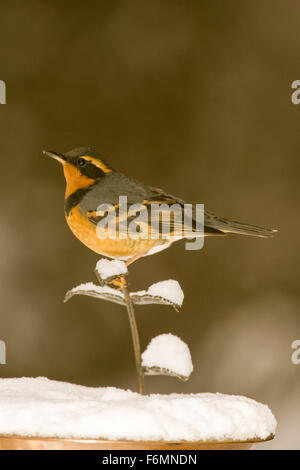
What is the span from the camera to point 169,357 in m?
0.85

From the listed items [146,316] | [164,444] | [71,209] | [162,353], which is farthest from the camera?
[146,316]

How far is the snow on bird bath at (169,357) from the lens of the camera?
2.76ft

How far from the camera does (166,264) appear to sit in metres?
1.55

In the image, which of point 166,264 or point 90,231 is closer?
point 90,231

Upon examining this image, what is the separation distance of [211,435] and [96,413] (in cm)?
13

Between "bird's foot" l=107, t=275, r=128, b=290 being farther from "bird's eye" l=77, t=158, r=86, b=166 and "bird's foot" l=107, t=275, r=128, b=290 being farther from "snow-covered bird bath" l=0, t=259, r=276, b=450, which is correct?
"bird's eye" l=77, t=158, r=86, b=166

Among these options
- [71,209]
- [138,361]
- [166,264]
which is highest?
[166,264]

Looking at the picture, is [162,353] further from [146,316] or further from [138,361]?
[146,316]

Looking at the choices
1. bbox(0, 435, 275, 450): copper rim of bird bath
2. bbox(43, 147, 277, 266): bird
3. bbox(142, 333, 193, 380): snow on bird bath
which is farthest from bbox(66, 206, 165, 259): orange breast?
bbox(0, 435, 275, 450): copper rim of bird bath

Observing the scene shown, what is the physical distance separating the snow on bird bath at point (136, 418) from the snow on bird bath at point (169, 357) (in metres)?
0.05

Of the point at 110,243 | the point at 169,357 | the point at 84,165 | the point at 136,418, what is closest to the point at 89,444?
the point at 136,418

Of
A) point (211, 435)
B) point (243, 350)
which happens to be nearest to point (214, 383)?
point (243, 350)

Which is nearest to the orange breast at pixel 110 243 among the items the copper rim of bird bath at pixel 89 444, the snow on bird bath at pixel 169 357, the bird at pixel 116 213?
the bird at pixel 116 213

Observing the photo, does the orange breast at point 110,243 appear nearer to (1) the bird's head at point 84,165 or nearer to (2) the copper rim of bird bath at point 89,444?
(1) the bird's head at point 84,165
